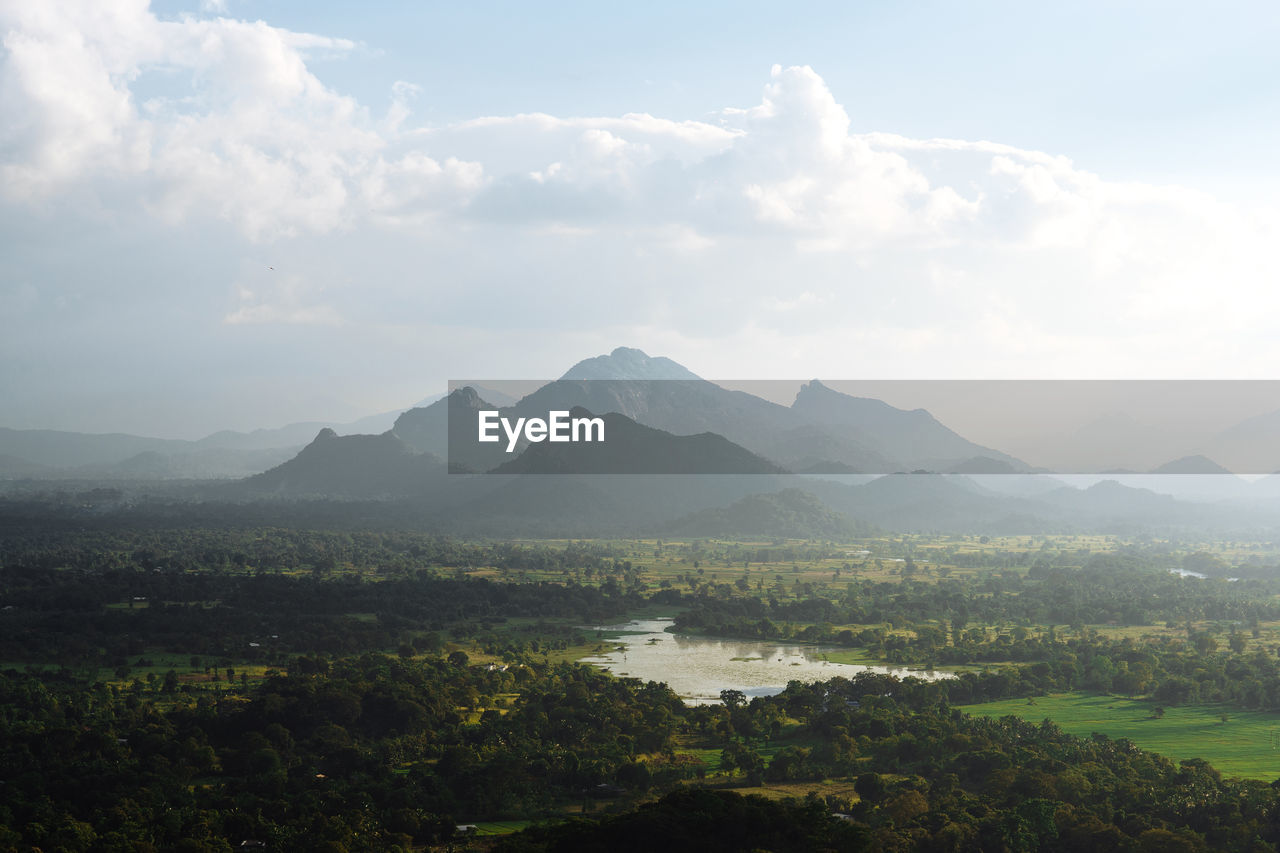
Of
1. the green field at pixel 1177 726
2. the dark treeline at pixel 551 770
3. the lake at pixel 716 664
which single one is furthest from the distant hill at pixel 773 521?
the dark treeline at pixel 551 770

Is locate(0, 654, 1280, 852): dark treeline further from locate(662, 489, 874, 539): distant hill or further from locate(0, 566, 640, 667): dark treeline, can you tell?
locate(662, 489, 874, 539): distant hill

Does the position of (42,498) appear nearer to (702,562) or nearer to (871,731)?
(702,562)

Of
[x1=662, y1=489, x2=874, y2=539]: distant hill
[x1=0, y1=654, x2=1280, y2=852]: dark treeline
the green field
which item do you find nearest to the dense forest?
[x1=0, y1=654, x2=1280, y2=852]: dark treeline

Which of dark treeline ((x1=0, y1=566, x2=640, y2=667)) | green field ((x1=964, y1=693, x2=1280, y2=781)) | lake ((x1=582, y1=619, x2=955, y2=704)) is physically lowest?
lake ((x1=582, y1=619, x2=955, y2=704))

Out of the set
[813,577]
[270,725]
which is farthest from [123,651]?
[813,577]

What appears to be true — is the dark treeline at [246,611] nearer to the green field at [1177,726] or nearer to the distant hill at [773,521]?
the green field at [1177,726]
